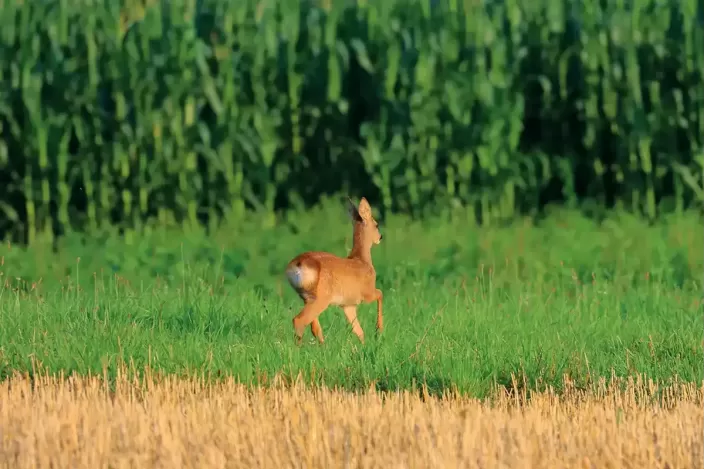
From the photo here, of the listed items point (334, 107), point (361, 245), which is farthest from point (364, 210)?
point (334, 107)

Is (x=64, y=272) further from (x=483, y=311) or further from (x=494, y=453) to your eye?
(x=494, y=453)

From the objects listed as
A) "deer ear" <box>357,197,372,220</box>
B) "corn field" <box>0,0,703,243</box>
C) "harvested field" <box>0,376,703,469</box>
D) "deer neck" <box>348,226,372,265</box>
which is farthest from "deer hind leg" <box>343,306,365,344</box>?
"corn field" <box>0,0,703,243</box>

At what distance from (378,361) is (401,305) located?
7.46 ft

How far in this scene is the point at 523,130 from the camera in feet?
55.2

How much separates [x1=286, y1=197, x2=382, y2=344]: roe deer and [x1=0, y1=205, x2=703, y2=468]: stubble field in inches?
8.1

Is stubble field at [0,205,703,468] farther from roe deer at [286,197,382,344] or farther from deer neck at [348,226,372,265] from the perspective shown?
deer neck at [348,226,372,265]

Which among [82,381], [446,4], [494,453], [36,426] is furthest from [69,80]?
[494,453]

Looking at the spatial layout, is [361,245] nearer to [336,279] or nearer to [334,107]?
[336,279]

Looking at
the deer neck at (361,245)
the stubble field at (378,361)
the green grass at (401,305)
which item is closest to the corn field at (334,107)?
the green grass at (401,305)

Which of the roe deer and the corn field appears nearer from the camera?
the roe deer

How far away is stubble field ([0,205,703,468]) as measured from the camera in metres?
6.70

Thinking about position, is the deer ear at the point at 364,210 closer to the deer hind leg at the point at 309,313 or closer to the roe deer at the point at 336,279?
the roe deer at the point at 336,279

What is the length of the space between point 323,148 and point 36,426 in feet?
31.5

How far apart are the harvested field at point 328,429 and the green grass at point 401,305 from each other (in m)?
0.62
